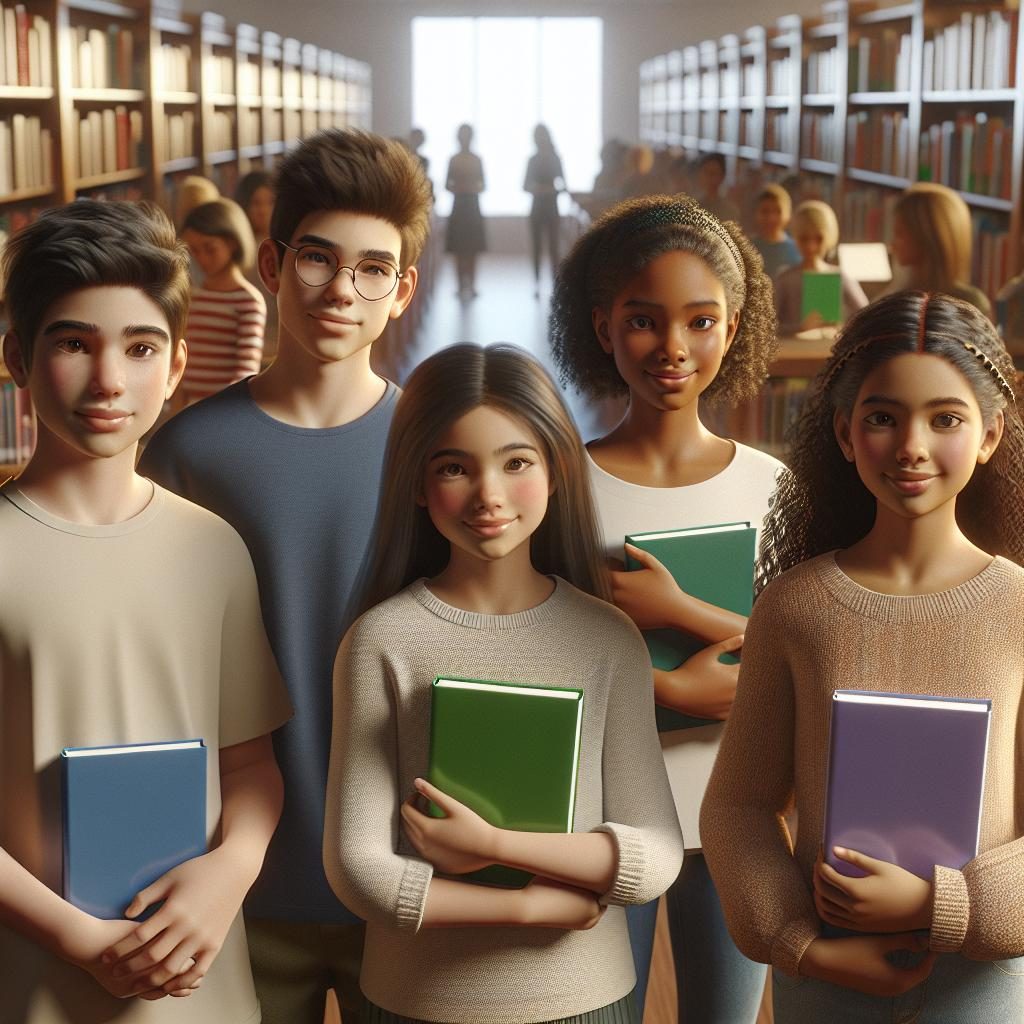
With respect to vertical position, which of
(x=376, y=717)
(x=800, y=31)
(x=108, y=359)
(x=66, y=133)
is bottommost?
(x=376, y=717)

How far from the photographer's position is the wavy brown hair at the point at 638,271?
4.39 ft

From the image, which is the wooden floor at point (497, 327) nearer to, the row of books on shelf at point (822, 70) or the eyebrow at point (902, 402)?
the eyebrow at point (902, 402)

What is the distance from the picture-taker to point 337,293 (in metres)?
1.26

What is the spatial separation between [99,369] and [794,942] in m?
0.67

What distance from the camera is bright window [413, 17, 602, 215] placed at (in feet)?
51.2

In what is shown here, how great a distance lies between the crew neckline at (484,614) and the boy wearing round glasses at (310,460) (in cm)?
15

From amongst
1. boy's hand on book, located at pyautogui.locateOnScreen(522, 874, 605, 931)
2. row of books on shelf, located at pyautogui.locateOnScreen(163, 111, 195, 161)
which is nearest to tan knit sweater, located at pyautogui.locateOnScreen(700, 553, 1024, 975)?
boy's hand on book, located at pyautogui.locateOnScreen(522, 874, 605, 931)

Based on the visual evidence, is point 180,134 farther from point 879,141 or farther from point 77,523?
point 77,523

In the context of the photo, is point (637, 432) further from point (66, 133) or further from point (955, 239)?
point (66, 133)

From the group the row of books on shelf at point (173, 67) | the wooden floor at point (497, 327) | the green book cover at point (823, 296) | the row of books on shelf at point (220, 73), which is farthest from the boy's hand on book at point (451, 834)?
the row of books on shelf at point (220, 73)

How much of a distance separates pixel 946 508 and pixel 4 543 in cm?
71

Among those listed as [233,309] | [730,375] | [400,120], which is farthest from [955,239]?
[400,120]

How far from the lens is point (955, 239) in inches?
172

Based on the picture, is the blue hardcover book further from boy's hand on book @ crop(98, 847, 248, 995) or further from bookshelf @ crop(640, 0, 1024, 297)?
bookshelf @ crop(640, 0, 1024, 297)
